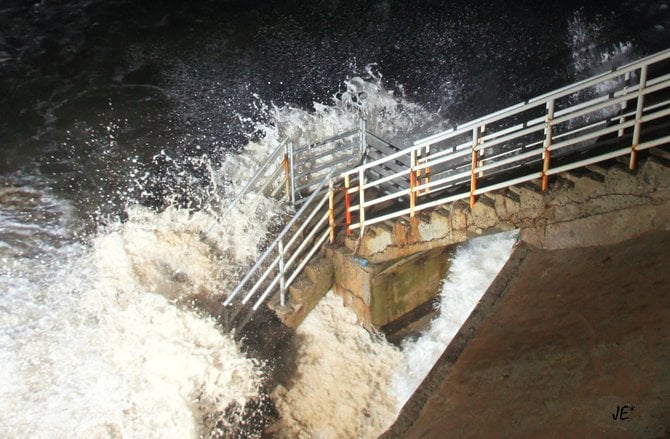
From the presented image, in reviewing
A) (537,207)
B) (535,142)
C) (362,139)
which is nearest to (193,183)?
(362,139)

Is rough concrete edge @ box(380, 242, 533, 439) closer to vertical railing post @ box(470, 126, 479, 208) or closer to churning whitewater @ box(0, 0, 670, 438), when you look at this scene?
vertical railing post @ box(470, 126, 479, 208)

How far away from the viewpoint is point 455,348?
6.75m

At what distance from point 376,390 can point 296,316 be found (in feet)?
4.82

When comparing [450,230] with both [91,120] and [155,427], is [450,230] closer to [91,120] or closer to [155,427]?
[155,427]

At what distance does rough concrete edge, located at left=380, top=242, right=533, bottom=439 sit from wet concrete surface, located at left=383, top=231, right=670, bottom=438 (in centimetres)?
1

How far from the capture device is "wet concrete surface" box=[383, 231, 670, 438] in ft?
18.6

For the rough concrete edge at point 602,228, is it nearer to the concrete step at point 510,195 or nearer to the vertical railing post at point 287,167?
the concrete step at point 510,195

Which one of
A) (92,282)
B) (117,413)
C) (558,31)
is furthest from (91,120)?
(558,31)

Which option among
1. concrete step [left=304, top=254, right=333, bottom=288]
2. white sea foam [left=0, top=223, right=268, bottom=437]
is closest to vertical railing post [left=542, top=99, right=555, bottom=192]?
concrete step [left=304, top=254, right=333, bottom=288]

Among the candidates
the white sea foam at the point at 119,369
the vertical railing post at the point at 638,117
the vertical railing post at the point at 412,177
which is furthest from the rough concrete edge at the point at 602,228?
the white sea foam at the point at 119,369

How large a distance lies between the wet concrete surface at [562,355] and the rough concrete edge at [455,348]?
0.01 meters

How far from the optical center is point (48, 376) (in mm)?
8461

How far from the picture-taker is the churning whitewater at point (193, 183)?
321 inches

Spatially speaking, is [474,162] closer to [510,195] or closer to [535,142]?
[510,195]
